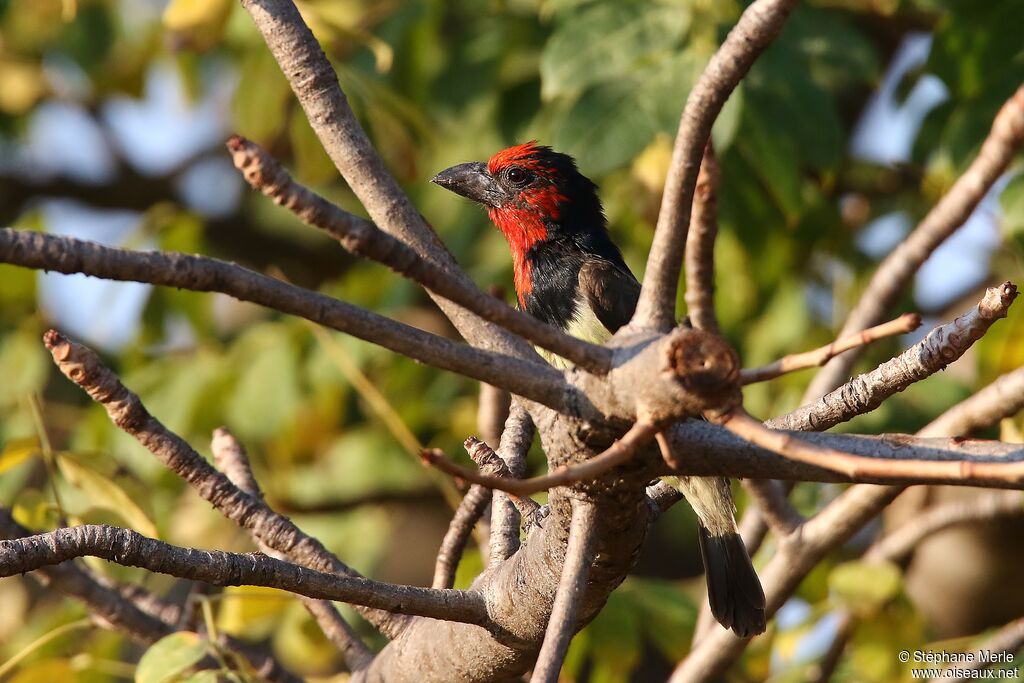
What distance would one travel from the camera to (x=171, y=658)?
194cm

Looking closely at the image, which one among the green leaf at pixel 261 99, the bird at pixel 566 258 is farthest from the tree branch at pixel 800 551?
the green leaf at pixel 261 99

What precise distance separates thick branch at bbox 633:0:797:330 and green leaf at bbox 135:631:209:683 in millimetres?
1064

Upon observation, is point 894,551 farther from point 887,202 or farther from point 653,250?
point 653,250

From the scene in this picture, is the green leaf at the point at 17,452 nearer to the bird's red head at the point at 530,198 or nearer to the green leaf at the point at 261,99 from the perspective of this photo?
the green leaf at the point at 261,99

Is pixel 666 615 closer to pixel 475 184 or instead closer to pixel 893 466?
pixel 475 184

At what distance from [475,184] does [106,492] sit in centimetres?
196

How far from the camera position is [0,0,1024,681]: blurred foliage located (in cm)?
298

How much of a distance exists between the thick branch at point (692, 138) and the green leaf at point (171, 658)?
1.06 m

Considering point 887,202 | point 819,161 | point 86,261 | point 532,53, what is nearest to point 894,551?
point 819,161

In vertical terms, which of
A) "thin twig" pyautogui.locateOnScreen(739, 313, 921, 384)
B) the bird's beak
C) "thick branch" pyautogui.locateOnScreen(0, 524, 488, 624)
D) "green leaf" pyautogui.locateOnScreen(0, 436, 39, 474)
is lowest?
"thin twig" pyautogui.locateOnScreen(739, 313, 921, 384)

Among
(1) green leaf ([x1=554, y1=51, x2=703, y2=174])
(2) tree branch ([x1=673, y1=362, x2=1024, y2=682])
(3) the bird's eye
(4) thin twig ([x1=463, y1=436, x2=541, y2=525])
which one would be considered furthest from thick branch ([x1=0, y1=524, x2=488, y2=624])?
(3) the bird's eye

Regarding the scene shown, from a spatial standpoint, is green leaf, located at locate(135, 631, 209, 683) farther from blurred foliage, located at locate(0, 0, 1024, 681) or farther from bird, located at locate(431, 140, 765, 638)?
bird, located at locate(431, 140, 765, 638)

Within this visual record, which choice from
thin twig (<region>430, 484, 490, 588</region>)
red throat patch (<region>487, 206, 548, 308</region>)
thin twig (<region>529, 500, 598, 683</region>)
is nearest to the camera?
thin twig (<region>529, 500, 598, 683</region>)

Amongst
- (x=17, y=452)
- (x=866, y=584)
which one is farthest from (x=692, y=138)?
(x=866, y=584)
